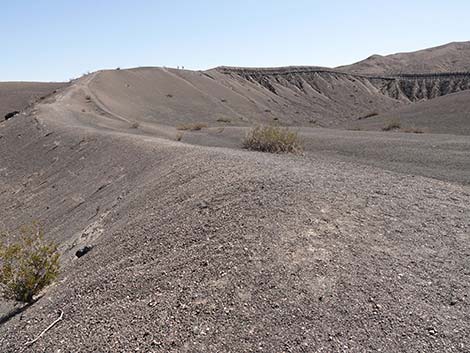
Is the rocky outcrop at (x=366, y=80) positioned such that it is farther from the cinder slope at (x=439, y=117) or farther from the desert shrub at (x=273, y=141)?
the desert shrub at (x=273, y=141)

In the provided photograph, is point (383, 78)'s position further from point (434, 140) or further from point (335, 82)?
point (434, 140)

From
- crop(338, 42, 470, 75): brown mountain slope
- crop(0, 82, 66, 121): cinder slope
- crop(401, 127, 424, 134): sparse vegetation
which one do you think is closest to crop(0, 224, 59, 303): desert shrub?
crop(401, 127, 424, 134): sparse vegetation

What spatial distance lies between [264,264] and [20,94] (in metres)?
65.6

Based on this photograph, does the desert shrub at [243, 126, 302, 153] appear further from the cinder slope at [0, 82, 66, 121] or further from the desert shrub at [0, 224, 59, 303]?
the cinder slope at [0, 82, 66, 121]

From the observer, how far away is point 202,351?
4910 millimetres

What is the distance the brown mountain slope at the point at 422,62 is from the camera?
326ft

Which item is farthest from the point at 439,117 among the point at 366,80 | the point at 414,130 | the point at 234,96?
the point at 366,80

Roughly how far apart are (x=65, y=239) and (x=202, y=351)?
8.44m

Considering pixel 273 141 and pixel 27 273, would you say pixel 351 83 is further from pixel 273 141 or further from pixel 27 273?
pixel 27 273

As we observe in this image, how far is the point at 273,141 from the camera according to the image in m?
16.2

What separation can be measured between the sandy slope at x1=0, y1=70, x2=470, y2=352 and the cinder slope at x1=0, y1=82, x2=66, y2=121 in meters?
45.4

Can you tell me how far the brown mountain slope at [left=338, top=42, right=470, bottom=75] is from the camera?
9931 centimetres

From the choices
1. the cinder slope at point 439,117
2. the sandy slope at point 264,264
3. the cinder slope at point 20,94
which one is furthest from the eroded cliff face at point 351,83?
the sandy slope at point 264,264

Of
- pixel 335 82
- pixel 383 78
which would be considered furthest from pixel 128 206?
pixel 383 78
